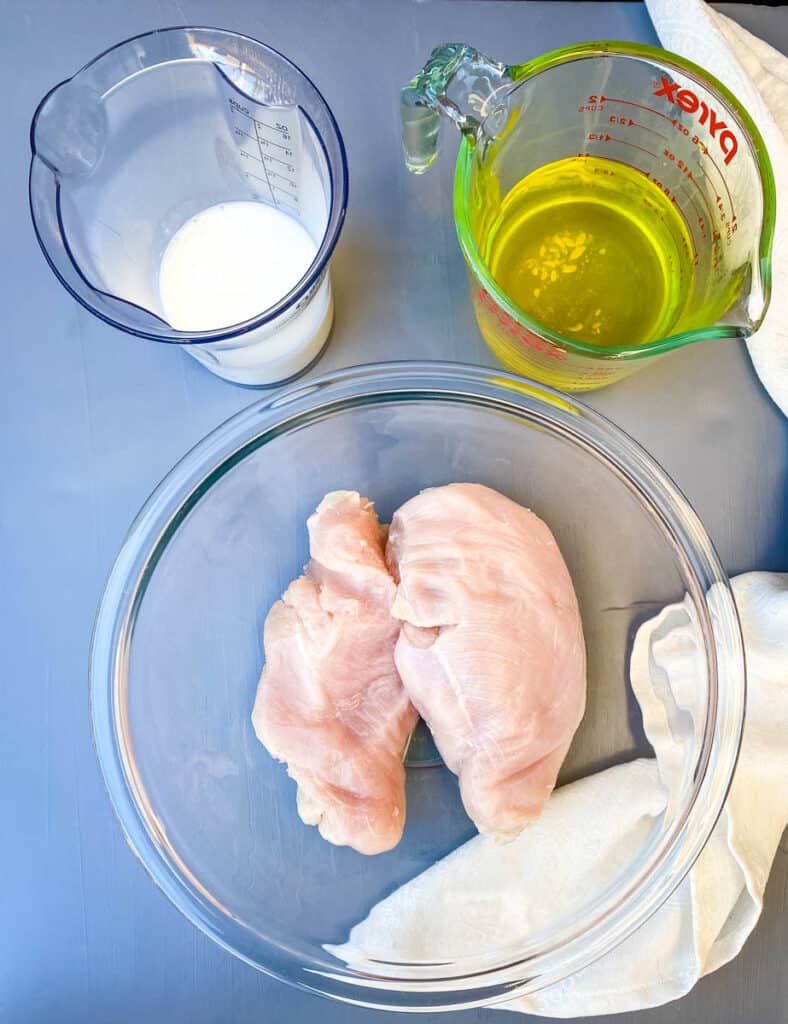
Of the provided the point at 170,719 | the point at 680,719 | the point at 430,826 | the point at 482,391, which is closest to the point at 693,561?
the point at 680,719

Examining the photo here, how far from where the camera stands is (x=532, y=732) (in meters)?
0.76

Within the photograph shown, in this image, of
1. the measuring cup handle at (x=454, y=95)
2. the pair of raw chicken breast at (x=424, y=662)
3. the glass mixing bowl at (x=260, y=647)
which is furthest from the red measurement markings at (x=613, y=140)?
the pair of raw chicken breast at (x=424, y=662)

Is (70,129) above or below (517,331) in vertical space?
above

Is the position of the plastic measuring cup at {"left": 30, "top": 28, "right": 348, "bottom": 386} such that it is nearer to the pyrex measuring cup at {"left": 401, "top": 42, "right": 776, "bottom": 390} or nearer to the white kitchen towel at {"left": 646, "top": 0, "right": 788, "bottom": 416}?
the pyrex measuring cup at {"left": 401, "top": 42, "right": 776, "bottom": 390}

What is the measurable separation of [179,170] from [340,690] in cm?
55

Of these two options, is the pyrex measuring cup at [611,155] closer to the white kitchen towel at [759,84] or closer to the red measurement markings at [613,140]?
the red measurement markings at [613,140]

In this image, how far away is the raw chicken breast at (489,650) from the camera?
754 millimetres

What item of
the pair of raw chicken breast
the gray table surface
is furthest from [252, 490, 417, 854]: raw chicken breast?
the gray table surface

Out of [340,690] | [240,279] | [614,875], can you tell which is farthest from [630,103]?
[614,875]

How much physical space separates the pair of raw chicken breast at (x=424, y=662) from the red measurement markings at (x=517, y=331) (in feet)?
0.51

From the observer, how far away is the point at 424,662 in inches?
30.1

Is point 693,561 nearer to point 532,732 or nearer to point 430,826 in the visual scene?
point 532,732

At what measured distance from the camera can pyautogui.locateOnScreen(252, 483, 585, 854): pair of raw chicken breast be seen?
76cm

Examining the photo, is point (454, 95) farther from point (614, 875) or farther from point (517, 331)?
point (614, 875)
